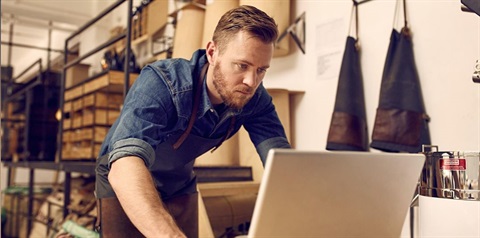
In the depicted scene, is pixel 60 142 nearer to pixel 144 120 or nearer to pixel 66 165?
pixel 66 165

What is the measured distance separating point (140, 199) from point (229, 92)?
1.11ft

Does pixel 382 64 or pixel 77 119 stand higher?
pixel 382 64

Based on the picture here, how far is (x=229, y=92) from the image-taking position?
1055mm

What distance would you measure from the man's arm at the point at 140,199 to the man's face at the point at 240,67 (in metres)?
0.28

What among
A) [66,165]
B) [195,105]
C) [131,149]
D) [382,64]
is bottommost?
[66,165]

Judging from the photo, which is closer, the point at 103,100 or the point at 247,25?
the point at 247,25

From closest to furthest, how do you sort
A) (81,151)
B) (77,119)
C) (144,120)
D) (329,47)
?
(144,120) < (329,47) < (81,151) < (77,119)

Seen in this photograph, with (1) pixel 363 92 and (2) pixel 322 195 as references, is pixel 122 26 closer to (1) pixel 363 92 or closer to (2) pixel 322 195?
(1) pixel 363 92

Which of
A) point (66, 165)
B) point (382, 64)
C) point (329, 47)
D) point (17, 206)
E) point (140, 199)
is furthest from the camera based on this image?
point (17, 206)

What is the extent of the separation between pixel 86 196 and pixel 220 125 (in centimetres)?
215

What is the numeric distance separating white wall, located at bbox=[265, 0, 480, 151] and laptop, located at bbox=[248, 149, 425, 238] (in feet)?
2.24

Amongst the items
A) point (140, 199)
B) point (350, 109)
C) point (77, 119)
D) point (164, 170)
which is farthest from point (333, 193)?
point (77, 119)

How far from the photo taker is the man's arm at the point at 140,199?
0.82m

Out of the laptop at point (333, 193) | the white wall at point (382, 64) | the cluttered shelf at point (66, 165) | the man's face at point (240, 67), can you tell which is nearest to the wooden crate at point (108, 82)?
the cluttered shelf at point (66, 165)
